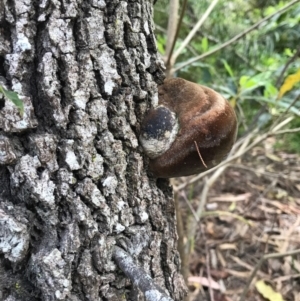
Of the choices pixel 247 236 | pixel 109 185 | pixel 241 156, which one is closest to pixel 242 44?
pixel 241 156

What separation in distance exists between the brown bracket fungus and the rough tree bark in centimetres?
4

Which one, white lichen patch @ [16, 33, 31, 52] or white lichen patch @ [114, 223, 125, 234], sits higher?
white lichen patch @ [16, 33, 31, 52]

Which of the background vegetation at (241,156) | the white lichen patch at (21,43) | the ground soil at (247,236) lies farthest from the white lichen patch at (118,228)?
the ground soil at (247,236)

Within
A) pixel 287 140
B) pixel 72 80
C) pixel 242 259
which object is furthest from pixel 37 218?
pixel 287 140

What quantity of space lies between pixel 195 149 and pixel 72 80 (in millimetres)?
282

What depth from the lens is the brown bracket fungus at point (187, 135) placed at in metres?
0.84

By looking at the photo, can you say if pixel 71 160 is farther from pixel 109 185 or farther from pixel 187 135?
pixel 187 135

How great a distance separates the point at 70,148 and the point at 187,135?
24 centimetres

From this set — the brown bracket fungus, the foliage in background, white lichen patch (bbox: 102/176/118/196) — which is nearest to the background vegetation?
the foliage in background

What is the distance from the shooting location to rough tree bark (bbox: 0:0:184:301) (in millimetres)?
729

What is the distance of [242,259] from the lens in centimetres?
230

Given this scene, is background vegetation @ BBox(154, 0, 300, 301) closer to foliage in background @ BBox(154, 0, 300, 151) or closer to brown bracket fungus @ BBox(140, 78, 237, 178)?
foliage in background @ BBox(154, 0, 300, 151)

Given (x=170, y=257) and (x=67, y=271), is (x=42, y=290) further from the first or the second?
(x=170, y=257)

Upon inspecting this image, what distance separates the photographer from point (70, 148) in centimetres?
76
